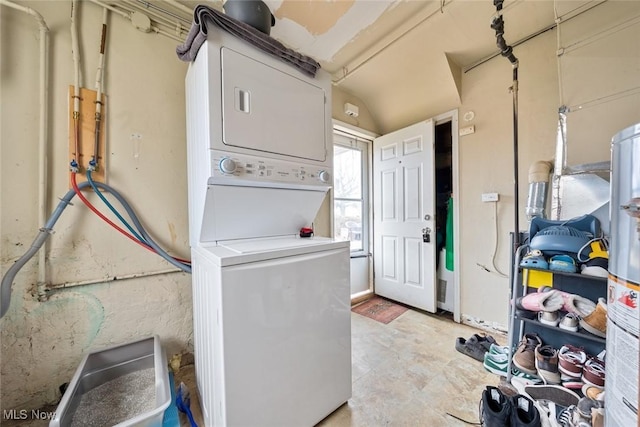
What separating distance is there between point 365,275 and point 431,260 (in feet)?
3.06

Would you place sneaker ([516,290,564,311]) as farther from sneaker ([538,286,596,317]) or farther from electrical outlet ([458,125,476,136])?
electrical outlet ([458,125,476,136])

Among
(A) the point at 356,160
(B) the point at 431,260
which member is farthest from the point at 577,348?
(A) the point at 356,160

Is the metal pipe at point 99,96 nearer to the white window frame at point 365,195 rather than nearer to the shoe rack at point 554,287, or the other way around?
the white window frame at point 365,195

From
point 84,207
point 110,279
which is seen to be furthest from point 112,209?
point 110,279

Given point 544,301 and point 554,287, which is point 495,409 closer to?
point 544,301

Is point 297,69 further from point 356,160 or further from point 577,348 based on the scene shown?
point 577,348

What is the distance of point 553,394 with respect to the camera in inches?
48.1

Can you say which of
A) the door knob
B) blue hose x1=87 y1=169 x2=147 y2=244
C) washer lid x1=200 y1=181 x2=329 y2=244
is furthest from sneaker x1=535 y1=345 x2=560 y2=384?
blue hose x1=87 y1=169 x2=147 y2=244

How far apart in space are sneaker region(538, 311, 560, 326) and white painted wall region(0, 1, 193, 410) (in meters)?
2.26

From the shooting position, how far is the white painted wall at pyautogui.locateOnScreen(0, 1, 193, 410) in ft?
3.98

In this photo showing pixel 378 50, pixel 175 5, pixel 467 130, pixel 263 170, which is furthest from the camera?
pixel 467 130

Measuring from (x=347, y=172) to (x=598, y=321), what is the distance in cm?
246

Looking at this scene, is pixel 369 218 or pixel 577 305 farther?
pixel 369 218

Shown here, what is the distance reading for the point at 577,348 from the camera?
1.32m
